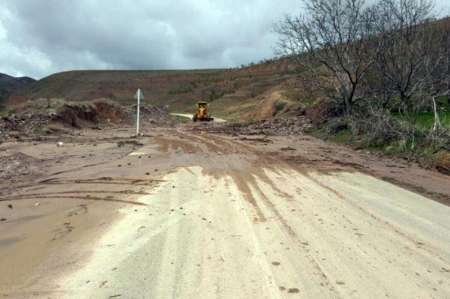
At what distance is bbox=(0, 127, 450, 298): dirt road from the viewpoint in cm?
496

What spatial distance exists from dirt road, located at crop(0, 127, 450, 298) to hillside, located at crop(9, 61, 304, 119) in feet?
144

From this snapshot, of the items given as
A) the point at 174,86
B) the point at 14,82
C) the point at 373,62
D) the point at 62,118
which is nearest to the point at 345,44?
the point at 373,62

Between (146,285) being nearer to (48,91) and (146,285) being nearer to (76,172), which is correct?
(76,172)

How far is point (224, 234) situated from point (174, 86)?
316ft

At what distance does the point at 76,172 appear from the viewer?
12344 mm

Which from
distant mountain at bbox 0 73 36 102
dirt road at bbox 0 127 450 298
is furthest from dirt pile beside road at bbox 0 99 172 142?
distant mountain at bbox 0 73 36 102

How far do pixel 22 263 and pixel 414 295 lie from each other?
14.2 ft

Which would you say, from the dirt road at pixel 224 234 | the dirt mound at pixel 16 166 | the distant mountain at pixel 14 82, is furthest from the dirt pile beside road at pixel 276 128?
the distant mountain at pixel 14 82

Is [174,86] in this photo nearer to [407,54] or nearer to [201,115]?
[201,115]

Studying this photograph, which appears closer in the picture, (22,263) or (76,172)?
(22,263)

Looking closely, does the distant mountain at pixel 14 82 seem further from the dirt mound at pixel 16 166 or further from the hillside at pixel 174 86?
the dirt mound at pixel 16 166

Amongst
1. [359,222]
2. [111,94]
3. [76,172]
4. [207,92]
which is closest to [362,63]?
[76,172]

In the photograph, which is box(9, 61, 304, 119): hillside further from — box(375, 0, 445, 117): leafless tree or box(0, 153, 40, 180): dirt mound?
box(0, 153, 40, 180): dirt mound

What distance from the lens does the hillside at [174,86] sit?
6988 centimetres
